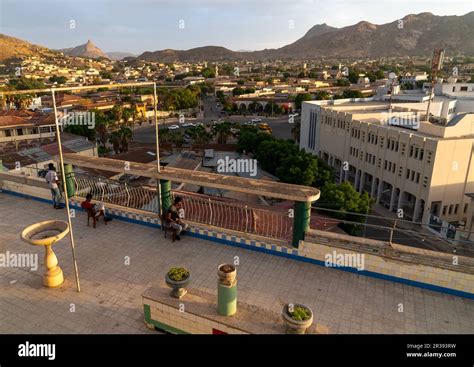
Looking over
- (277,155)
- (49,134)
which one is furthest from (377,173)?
(49,134)

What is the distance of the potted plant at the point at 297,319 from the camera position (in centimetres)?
543

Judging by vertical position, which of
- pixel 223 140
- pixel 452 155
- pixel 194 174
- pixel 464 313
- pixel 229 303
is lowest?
pixel 223 140

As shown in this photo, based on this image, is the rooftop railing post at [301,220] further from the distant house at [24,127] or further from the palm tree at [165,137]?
the palm tree at [165,137]

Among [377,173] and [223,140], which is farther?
[223,140]

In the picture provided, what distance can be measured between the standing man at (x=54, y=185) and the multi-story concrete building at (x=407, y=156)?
29.6 meters

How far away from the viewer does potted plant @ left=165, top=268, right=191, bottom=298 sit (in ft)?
21.3

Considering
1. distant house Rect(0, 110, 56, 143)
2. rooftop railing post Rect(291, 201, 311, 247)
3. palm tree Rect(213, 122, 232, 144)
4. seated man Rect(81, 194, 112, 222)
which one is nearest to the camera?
rooftop railing post Rect(291, 201, 311, 247)

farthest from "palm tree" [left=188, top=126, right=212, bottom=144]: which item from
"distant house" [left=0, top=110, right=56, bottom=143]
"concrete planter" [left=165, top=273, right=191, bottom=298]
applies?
"concrete planter" [left=165, top=273, right=191, bottom=298]

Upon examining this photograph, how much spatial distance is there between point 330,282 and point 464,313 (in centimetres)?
266

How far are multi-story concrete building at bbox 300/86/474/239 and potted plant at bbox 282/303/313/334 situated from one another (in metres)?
29.5

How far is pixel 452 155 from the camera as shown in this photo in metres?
30.5

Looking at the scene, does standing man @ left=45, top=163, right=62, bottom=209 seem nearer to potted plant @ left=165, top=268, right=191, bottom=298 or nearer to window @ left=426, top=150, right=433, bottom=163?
potted plant @ left=165, top=268, right=191, bottom=298
